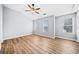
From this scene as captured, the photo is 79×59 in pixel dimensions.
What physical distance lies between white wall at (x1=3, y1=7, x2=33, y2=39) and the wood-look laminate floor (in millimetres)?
132

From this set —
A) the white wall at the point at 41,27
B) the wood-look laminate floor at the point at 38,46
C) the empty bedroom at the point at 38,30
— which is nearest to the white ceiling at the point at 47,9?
the empty bedroom at the point at 38,30

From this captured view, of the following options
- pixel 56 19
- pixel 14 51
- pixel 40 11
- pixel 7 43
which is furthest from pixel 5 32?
pixel 56 19

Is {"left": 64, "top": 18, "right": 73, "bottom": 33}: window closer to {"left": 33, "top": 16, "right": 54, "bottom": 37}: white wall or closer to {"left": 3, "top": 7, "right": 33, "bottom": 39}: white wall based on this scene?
{"left": 33, "top": 16, "right": 54, "bottom": 37}: white wall

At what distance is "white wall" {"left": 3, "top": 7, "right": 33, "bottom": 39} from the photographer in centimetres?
223

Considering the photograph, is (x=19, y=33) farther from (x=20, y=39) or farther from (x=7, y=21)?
(x=7, y=21)

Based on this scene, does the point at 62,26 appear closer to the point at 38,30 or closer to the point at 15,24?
the point at 38,30

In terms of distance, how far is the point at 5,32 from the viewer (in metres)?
2.23

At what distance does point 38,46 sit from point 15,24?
0.72 meters

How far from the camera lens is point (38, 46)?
7.45 feet

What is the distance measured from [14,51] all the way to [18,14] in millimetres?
831

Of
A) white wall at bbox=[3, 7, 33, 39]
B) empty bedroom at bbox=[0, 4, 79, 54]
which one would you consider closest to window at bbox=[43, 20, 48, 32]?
empty bedroom at bbox=[0, 4, 79, 54]

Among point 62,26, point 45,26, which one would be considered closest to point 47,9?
point 45,26

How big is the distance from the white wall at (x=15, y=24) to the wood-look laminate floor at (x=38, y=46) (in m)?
0.13

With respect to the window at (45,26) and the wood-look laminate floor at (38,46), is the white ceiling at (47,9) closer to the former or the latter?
the window at (45,26)
